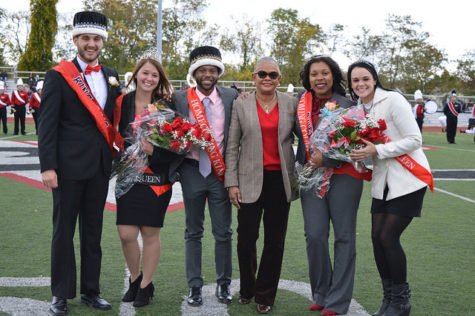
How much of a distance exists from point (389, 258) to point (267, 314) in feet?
3.18

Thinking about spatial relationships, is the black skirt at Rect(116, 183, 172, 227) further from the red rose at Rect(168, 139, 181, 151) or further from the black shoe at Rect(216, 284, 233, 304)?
the black shoe at Rect(216, 284, 233, 304)

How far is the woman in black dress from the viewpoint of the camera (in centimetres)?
396

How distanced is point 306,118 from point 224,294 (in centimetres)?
149

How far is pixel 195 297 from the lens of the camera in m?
4.02

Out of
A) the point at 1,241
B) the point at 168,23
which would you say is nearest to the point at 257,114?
the point at 1,241

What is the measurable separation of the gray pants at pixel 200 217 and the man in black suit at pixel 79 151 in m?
0.63

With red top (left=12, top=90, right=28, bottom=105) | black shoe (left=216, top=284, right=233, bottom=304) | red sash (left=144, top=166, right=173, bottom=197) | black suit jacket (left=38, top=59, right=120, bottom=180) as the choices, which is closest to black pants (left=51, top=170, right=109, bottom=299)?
black suit jacket (left=38, top=59, right=120, bottom=180)

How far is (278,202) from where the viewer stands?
4.01 m

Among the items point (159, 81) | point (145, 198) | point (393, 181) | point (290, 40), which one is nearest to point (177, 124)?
point (159, 81)

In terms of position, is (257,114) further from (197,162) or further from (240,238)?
(240,238)

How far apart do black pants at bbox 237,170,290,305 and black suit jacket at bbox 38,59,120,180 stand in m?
1.17

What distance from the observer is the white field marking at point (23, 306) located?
3729mm

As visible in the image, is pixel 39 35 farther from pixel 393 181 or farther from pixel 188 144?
pixel 393 181

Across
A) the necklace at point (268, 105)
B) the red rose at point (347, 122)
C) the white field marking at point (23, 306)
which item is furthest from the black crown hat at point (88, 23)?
the white field marking at point (23, 306)
